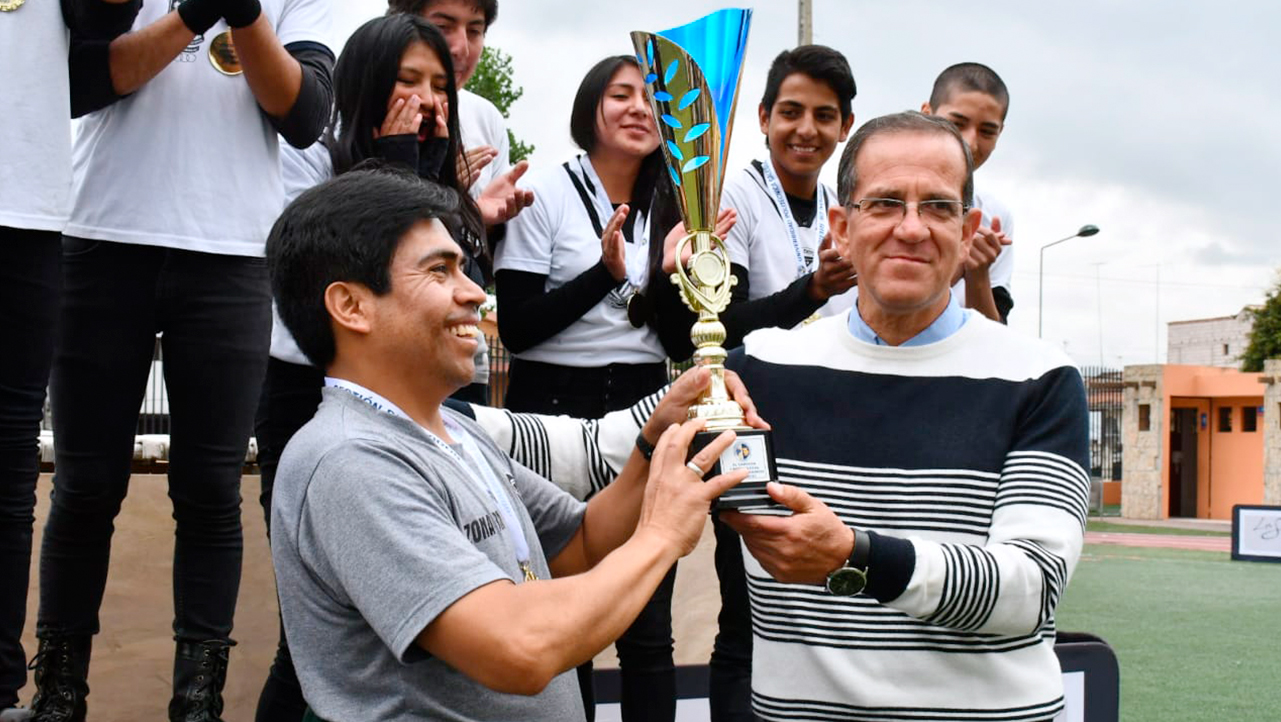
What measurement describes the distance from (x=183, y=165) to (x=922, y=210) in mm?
1663

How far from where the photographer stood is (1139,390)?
33.0 metres

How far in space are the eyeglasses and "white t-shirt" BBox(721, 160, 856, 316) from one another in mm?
1193

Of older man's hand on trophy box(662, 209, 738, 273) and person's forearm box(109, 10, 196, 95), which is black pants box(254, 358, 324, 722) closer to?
person's forearm box(109, 10, 196, 95)

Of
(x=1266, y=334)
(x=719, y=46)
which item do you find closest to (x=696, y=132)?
(x=719, y=46)

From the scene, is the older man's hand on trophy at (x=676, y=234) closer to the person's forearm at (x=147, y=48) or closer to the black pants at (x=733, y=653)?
the black pants at (x=733, y=653)

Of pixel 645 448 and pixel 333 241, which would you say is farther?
pixel 645 448

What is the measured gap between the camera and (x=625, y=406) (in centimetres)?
327

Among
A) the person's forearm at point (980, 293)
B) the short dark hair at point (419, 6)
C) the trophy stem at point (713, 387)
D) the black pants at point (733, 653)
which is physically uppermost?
the short dark hair at point (419, 6)

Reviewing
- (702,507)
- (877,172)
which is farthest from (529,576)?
(877,172)

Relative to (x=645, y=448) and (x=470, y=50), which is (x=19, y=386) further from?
(x=470, y=50)

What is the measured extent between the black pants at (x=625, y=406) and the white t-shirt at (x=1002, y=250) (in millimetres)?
1086

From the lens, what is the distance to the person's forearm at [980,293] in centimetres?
350

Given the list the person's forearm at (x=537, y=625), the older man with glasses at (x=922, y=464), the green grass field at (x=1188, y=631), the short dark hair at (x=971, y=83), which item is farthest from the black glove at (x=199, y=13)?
the green grass field at (x=1188, y=631)

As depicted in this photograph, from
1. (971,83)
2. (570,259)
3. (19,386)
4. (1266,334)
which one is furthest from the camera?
(1266,334)
